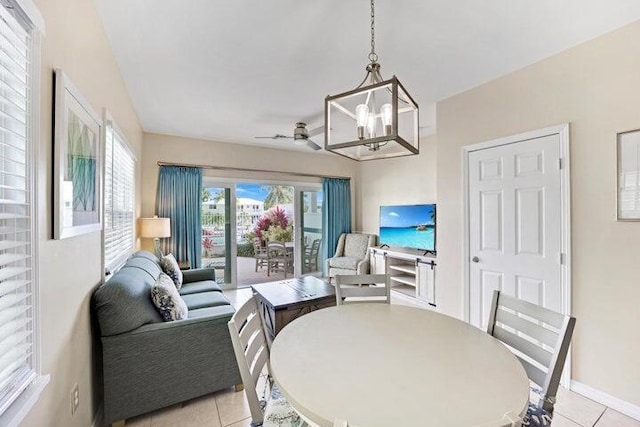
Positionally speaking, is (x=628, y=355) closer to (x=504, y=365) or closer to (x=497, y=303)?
(x=497, y=303)

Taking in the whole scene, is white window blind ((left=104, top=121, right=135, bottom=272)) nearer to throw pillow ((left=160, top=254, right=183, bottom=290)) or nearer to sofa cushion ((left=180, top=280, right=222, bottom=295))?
throw pillow ((left=160, top=254, right=183, bottom=290))

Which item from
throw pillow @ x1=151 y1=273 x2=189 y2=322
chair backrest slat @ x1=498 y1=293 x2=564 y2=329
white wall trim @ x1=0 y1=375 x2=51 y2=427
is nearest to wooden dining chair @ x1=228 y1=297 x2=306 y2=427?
white wall trim @ x1=0 y1=375 x2=51 y2=427

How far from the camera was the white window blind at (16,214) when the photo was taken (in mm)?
924

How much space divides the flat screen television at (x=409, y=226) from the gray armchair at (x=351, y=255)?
413 millimetres

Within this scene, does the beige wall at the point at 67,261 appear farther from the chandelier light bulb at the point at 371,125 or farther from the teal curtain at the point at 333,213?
the teal curtain at the point at 333,213

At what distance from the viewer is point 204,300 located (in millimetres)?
2984

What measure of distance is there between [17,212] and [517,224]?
127 inches

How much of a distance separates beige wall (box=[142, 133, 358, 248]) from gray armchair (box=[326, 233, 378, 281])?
35.2 inches

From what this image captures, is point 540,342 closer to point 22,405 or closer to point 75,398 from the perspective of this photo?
point 22,405

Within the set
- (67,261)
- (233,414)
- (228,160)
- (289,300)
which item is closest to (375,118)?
(67,261)

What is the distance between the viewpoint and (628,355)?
1.99m

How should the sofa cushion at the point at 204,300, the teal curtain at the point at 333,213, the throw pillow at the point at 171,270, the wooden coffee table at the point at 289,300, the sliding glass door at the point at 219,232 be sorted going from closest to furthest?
the wooden coffee table at the point at 289,300, the sofa cushion at the point at 204,300, the throw pillow at the point at 171,270, the sliding glass door at the point at 219,232, the teal curtain at the point at 333,213

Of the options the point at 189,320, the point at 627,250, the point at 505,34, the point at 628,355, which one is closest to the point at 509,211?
the point at 627,250

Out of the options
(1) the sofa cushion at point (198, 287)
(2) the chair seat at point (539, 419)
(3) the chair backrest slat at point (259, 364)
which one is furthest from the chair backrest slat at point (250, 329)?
(1) the sofa cushion at point (198, 287)
